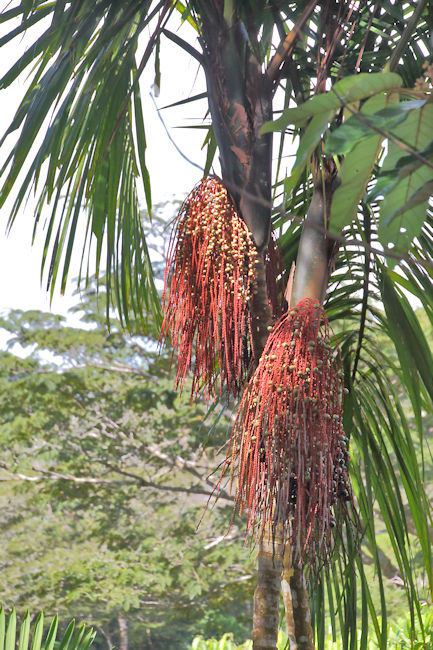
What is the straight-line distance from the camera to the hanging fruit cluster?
0.95 m

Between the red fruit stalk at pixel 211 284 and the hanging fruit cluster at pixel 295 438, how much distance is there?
0.07 meters

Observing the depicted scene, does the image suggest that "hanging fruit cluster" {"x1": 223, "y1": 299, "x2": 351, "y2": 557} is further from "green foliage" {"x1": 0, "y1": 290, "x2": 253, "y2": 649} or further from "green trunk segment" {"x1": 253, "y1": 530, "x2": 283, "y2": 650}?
"green foliage" {"x1": 0, "y1": 290, "x2": 253, "y2": 649}

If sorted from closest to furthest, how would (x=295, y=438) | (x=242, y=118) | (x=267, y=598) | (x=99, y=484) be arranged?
(x=295, y=438)
(x=242, y=118)
(x=267, y=598)
(x=99, y=484)

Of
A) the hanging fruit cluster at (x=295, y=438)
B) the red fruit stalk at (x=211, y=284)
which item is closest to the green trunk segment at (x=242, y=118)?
the red fruit stalk at (x=211, y=284)

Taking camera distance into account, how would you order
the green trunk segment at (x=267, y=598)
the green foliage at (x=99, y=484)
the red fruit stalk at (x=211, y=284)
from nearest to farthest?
1. the red fruit stalk at (x=211, y=284)
2. the green trunk segment at (x=267, y=598)
3. the green foliage at (x=99, y=484)

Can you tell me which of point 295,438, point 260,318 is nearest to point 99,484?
point 260,318

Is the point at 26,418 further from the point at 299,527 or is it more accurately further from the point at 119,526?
the point at 299,527

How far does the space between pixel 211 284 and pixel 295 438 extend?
28cm

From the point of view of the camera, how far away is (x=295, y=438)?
944 millimetres

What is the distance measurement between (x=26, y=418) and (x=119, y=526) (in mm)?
1274

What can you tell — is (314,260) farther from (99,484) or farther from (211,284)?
(99,484)

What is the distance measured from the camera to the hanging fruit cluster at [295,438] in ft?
3.11

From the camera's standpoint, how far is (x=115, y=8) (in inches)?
42.6

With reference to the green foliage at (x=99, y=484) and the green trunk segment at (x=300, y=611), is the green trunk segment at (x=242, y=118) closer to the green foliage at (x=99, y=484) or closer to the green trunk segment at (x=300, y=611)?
the green trunk segment at (x=300, y=611)
